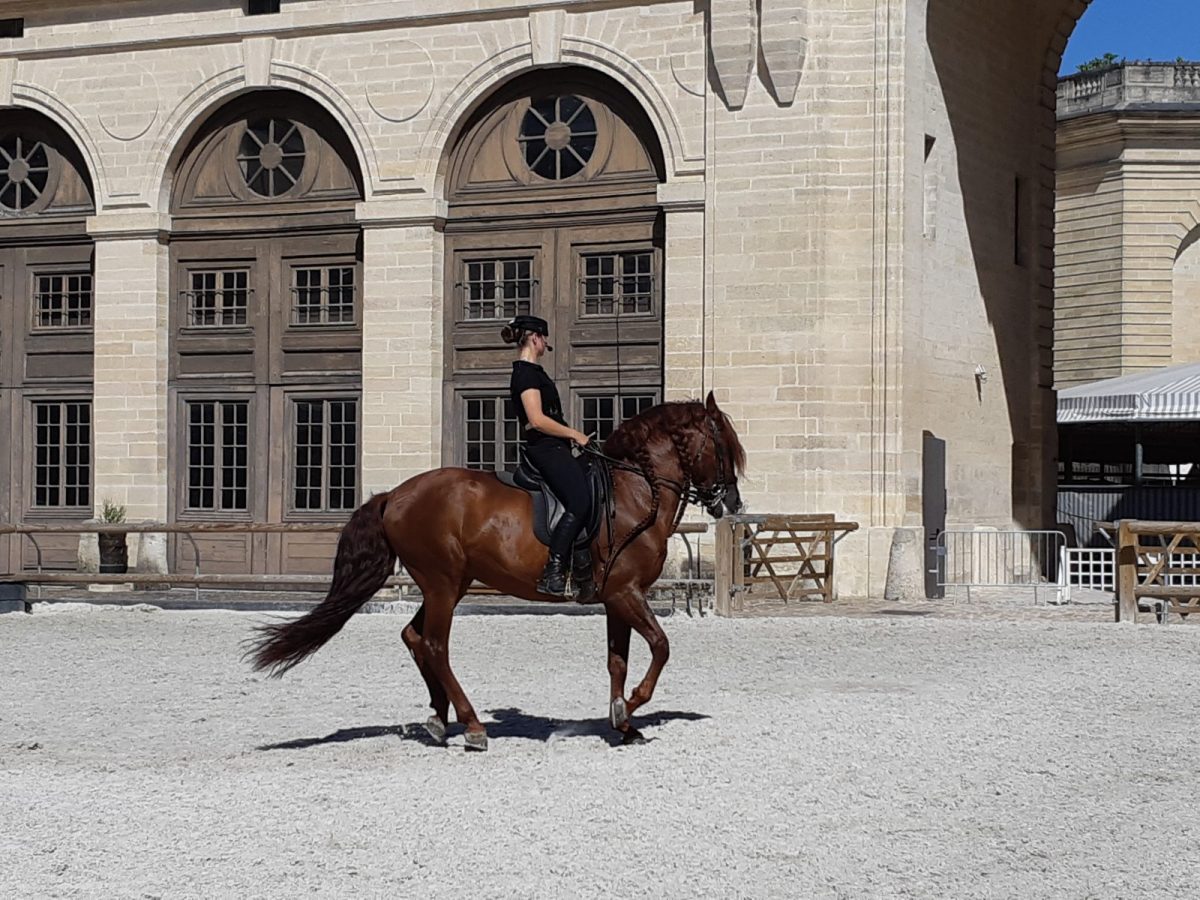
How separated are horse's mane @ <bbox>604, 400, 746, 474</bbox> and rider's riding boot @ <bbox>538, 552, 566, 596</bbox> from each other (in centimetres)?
82

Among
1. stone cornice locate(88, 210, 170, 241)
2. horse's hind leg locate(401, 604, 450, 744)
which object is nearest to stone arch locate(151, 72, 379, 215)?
stone cornice locate(88, 210, 170, 241)

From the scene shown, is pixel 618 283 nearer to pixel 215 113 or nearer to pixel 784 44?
pixel 784 44

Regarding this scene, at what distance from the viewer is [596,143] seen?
23625 millimetres

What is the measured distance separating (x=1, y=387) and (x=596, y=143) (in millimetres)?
10030

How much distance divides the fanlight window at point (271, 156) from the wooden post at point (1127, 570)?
42.4ft

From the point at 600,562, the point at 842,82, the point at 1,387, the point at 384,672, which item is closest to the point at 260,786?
the point at 600,562

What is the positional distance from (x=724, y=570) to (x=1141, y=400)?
30.4ft

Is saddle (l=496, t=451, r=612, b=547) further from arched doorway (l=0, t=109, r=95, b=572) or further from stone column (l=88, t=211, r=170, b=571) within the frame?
arched doorway (l=0, t=109, r=95, b=572)

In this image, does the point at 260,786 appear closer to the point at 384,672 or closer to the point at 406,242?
the point at 384,672

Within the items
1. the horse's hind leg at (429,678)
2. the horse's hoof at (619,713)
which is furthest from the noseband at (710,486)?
the horse's hind leg at (429,678)

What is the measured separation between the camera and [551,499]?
1020 centimetres

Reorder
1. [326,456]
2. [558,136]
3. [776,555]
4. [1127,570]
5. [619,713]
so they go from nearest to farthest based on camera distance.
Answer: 1. [619,713]
2. [1127,570]
3. [776,555]
4. [558,136]
5. [326,456]

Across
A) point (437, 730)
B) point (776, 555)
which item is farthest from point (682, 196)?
point (437, 730)

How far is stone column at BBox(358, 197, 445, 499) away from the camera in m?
23.9
